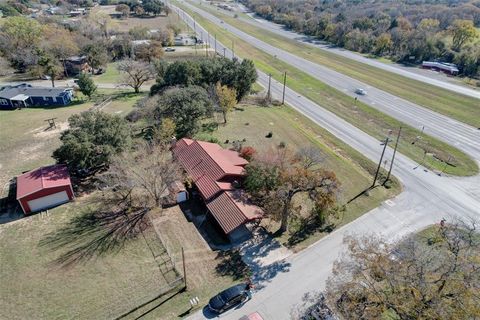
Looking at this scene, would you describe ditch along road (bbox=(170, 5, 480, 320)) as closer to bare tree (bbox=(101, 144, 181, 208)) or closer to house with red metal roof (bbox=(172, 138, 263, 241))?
house with red metal roof (bbox=(172, 138, 263, 241))

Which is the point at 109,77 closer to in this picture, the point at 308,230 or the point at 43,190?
the point at 43,190

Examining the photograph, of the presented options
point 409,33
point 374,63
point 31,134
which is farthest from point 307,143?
point 409,33

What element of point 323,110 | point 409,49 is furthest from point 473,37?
point 323,110

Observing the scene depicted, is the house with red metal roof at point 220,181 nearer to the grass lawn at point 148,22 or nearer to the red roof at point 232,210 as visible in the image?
the red roof at point 232,210

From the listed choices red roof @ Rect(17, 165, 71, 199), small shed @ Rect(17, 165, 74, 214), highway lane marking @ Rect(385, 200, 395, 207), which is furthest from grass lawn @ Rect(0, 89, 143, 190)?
highway lane marking @ Rect(385, 200, 395, 207)

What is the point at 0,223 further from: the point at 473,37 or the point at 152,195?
the point at 473,37
